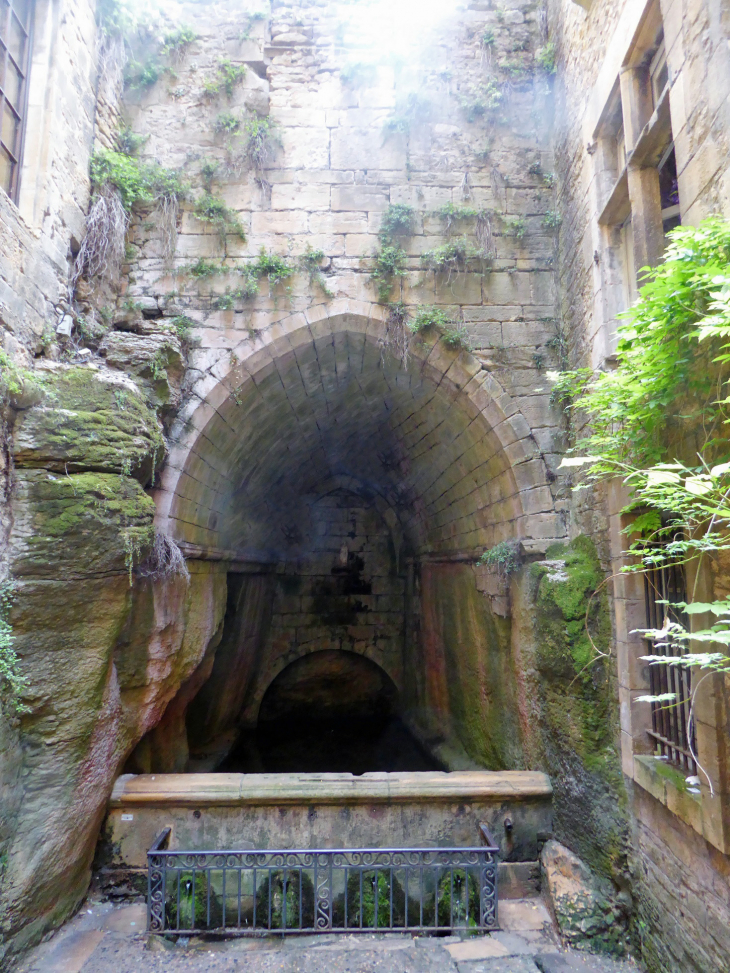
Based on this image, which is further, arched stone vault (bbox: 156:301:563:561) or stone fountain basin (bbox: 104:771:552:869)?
arched stone vault (bbox: 156:301:563:561)

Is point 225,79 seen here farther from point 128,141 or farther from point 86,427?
point 86,427

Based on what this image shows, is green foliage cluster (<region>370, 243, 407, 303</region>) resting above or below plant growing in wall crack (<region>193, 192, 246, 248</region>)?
below

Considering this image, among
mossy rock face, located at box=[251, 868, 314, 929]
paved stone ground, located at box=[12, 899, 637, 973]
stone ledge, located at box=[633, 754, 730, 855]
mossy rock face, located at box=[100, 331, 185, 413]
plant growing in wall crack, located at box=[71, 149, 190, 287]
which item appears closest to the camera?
stone ledge, located at box=[633, 754, 730, 855]

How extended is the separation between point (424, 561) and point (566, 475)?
3.54m

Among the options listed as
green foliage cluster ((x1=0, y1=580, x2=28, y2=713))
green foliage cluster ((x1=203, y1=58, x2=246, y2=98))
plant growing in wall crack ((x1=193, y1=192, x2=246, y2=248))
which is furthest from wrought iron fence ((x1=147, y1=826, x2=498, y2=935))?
green foliage cluster ((x1=203, y1=58, x2=246, y2=98))

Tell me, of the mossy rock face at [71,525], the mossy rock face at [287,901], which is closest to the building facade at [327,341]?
the mossy rock face at [71,525]

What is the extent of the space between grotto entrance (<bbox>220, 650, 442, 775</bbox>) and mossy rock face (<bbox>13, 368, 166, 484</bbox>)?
5.17 meters

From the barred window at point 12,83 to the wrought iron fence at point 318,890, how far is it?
15.5 feet

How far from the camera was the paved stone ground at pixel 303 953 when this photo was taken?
3.46 meters

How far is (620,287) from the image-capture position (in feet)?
13.9

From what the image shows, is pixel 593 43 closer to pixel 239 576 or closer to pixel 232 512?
pixel 232 512

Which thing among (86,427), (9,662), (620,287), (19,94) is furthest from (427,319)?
(9,662)

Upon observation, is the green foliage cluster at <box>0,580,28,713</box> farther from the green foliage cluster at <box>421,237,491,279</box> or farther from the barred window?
the green foliage cluster at <box>421,237,491,279</box>

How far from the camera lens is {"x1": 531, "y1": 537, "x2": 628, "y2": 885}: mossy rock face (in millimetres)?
3908
